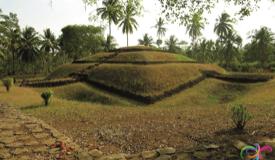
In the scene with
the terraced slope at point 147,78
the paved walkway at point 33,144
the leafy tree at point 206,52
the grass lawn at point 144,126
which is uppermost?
the leafy tree at point 206,52

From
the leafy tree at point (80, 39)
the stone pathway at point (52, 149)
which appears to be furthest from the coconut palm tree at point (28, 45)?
the stone pathway at point (52, 149)

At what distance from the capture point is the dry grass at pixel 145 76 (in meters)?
25.6

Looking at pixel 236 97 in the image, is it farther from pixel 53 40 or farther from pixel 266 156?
pixel 53 40

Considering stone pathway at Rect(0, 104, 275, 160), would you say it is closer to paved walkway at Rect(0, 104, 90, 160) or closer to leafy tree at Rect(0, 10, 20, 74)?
paved walkway at Rect(0, 104, 90, 160)

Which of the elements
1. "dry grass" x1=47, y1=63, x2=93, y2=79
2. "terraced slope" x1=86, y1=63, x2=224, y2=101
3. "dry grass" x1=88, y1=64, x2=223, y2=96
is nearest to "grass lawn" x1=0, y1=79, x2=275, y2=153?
"terraced slope" x1=86, y1=63, x2=224, y2=101

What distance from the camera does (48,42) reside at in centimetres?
6188

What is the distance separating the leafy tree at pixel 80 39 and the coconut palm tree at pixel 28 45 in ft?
28.1

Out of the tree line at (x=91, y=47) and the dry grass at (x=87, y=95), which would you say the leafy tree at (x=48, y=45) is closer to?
the tree line at (x=91, y=47)

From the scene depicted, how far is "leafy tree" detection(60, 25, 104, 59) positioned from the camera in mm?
63562

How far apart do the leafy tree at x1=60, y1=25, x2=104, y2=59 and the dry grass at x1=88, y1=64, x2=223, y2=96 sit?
32.7 m

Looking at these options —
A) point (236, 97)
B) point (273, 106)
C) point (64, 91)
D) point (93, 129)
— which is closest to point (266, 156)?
point (93, 129)

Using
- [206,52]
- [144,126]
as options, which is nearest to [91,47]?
[206,52]

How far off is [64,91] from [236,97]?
15.4 meters

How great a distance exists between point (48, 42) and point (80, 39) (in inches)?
268
